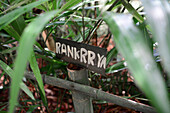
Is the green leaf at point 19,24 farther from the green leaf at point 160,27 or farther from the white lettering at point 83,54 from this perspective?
the green leaf at point 160,27

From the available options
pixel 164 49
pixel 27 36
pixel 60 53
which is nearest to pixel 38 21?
pixel 27 36

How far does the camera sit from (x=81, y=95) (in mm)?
492

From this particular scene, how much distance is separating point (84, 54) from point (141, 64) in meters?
0.26

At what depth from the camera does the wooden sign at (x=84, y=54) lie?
38 cm

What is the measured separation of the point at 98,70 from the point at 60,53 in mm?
133

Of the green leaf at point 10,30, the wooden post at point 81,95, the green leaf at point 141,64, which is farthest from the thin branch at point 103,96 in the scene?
the green leaf at point 141,64

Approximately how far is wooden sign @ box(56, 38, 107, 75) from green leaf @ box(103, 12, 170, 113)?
7.1 inches

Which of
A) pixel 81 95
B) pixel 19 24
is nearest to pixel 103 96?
pixel 81 95

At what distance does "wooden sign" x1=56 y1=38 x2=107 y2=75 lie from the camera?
0.38 metres

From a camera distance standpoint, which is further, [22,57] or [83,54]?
[83,54]

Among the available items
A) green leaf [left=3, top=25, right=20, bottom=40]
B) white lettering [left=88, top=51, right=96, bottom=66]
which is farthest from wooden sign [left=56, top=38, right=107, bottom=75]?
green leaf [left=3, top=25, right=20, bottom=40]

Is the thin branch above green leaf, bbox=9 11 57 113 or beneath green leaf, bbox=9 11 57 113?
beneath

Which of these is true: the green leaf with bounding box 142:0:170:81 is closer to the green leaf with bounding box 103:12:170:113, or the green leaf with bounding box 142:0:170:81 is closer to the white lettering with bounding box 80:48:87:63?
the green leaf with bounding box 103:12:170:113

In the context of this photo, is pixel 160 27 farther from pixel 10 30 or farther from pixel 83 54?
pixel 10 30
